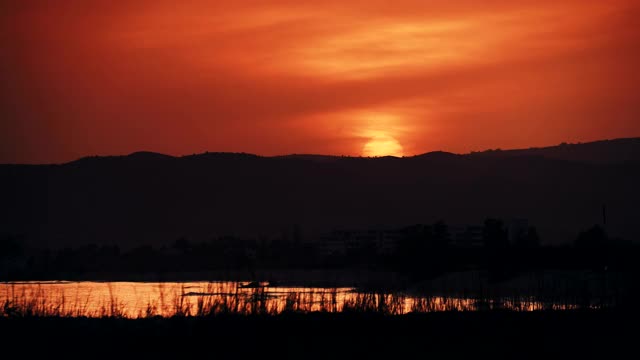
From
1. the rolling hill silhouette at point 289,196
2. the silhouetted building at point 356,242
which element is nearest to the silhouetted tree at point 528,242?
the silhouetted building at point 356,242

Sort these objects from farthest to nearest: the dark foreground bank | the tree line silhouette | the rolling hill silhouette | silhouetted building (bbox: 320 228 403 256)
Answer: the rolling hill silhouette → silhouetted building (bbox: 320 228 403 256) → the tree line silhouette → the dark foreground bank

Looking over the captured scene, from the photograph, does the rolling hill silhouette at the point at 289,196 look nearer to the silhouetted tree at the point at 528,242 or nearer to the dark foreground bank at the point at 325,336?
the silhouetted tree at the point at 528,242

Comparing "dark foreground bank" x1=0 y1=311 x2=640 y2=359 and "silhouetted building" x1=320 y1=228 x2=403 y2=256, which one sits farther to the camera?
"silhouetted building" x1=320 y1=228 x2=403 y2=256

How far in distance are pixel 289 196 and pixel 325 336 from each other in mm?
128071

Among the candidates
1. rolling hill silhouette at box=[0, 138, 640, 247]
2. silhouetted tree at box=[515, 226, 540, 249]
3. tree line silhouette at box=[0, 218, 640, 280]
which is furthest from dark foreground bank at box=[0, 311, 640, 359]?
rolling hill silhouette at box=[0, 138, 640, 247]

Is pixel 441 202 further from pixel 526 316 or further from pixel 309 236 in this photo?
pixel 526 316

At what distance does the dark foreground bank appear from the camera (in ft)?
57.8

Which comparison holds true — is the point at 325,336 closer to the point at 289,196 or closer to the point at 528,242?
the point at 528,242

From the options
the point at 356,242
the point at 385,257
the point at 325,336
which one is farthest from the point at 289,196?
the point at 325,336

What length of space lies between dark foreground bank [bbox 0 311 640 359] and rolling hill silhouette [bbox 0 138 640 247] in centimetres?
10438

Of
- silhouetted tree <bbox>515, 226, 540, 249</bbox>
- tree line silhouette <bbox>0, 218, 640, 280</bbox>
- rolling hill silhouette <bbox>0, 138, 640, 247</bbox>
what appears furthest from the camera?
rolling hill silhouette <bbox>0, 138, 640, 247</bbox>

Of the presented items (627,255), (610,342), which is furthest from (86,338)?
(627,255)

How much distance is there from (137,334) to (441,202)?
129 m

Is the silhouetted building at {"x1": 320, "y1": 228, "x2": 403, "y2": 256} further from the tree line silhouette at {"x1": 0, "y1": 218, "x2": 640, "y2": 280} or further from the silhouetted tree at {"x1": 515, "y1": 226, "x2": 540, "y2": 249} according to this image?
the silhouetted tree at {"x1": 515, "y1": 226, "x2": 540, "y2": 249}
